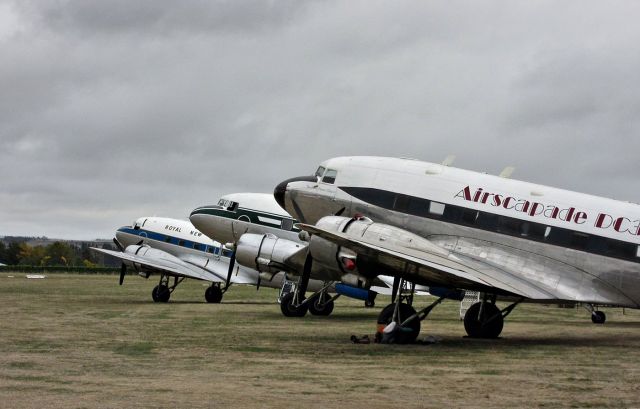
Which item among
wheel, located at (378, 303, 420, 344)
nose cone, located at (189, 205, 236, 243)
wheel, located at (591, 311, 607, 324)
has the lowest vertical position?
wheel, located at (378, 303, 420, 344)

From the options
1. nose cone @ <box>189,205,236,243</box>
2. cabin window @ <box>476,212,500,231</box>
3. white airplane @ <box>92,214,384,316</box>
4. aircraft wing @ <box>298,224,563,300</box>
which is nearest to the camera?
aircraft wing @ <box>298,224,563,300</box>

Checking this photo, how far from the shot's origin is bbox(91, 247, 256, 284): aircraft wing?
4700cm

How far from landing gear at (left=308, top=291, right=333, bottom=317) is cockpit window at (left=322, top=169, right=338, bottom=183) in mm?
10722

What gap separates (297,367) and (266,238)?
62.1ft

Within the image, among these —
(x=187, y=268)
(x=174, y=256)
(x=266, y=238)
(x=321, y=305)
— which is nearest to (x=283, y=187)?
(x=266, y=238)

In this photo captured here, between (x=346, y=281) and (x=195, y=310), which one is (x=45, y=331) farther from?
(x=195, y=310)

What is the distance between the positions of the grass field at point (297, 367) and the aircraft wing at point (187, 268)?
1706 centimetres

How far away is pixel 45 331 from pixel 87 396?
13.2 m

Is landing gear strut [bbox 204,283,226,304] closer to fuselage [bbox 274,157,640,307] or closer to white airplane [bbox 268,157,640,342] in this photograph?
fuselage [bbox 274,157,640,307]

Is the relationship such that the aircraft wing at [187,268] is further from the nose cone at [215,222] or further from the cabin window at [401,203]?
the cabin window at [401,203]

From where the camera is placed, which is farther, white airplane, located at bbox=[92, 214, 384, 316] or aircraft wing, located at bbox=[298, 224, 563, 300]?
white airplane, located at bbox=[92, 214, 384, 316]

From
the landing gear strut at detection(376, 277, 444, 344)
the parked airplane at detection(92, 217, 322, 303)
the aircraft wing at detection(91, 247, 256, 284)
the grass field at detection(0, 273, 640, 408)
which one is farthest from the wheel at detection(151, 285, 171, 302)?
the landing gear strut at detection(376, 277, 444, 344)

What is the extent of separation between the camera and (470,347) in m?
21.8

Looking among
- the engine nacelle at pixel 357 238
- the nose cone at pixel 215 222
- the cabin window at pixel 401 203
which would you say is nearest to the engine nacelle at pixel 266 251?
the nose cone at pixel 215 222
